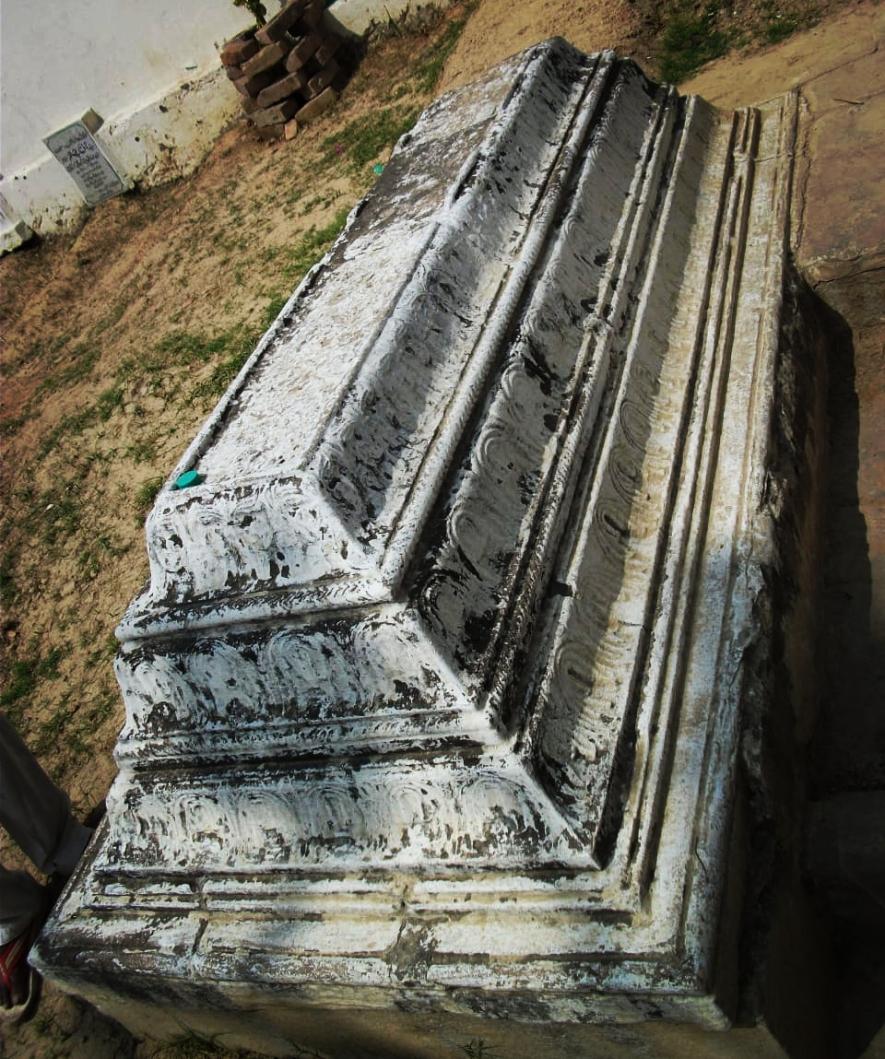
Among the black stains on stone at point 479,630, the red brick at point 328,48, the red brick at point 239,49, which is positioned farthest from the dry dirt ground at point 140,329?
the black stains on stone at point 479,630

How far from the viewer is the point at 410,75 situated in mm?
6277

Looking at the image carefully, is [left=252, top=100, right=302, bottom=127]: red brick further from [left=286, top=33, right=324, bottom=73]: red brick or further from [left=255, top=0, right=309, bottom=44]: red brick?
[left=255, top=0, right=309, bottom=44]: red brick

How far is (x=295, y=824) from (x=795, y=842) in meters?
0.92

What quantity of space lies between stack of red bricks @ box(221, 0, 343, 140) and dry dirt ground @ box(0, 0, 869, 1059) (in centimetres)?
18

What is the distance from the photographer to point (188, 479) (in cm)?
181

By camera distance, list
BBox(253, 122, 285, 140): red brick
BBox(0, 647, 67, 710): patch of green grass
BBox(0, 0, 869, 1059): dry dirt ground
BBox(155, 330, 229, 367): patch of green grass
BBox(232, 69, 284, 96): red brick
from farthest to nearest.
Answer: BBox(253, 122, 285, 140): red brick < BBox(232, 69, 284, 96): red brick < BBox(155, 330, 229, 367): patch of green grass < BBox(0, 647, 67, 710): patch of green grass < BBox(0, 0, 869, 1059): dry dirt ground

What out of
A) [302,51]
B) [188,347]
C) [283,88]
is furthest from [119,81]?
[188,347]

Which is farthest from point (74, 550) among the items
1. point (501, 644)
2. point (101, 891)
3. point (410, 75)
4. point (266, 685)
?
point (410, 75)

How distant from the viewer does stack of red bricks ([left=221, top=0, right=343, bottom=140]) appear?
6.55m

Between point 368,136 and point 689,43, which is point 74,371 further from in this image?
point 689,43

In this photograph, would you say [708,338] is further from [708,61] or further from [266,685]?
[708,61]

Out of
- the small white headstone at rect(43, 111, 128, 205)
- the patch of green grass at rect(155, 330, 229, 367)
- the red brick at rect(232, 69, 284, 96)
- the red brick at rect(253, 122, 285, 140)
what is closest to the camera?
the patch of green grass at rect(155, 330, 229, 367)

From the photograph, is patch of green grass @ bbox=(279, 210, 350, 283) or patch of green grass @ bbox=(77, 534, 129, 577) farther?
patch of green grass @ bbox=(279, 210, 350, 283)

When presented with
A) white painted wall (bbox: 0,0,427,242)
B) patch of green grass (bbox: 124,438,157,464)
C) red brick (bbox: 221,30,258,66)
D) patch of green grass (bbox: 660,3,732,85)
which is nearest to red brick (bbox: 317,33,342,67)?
red brick (bbox: 221,30,258,66)
